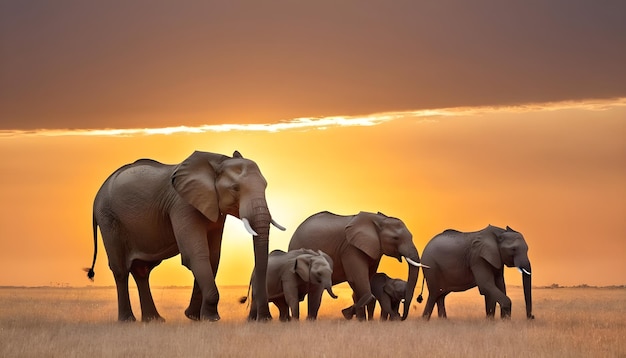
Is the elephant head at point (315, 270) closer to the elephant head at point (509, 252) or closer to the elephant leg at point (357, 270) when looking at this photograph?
the elephant leg at point (357, 270)

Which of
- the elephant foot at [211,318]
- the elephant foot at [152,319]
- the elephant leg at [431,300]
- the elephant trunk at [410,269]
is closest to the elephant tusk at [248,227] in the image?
the elephant foot at [211,318]

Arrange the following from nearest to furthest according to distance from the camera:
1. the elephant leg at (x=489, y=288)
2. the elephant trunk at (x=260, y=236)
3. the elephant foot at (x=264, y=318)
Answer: the elephant trunk at (x=260, y=236), the elephant foot at (x=264, y=318), the elephant leg at (x=489, y=288)

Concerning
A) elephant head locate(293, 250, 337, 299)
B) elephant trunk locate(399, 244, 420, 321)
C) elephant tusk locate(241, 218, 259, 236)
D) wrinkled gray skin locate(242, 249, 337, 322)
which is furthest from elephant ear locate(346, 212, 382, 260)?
elephant tusk locate(241, 218, 259, 236)

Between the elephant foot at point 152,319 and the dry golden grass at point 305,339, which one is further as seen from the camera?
the elephant foot at point 152,319

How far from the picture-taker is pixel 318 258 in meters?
25.7

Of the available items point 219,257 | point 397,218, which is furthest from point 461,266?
point 219,257

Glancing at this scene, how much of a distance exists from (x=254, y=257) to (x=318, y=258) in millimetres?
3004

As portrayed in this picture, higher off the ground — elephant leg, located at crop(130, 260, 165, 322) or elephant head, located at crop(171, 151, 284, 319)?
elephant head, located at crop(171, 151, 284, 319)

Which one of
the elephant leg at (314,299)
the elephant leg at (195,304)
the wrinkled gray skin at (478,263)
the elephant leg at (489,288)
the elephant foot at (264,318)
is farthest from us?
the wrinkled gray skin at (478,263)

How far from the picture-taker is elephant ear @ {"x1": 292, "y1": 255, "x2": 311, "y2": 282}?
25.6m

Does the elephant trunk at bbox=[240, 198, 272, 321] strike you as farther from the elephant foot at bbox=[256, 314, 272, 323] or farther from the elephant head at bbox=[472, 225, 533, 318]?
the elephant head at bbox=[472, 225, 533, 318]

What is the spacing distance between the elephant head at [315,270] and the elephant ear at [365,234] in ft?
8.38

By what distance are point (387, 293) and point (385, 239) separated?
1.37 m

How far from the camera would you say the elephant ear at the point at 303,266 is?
25.6 m
